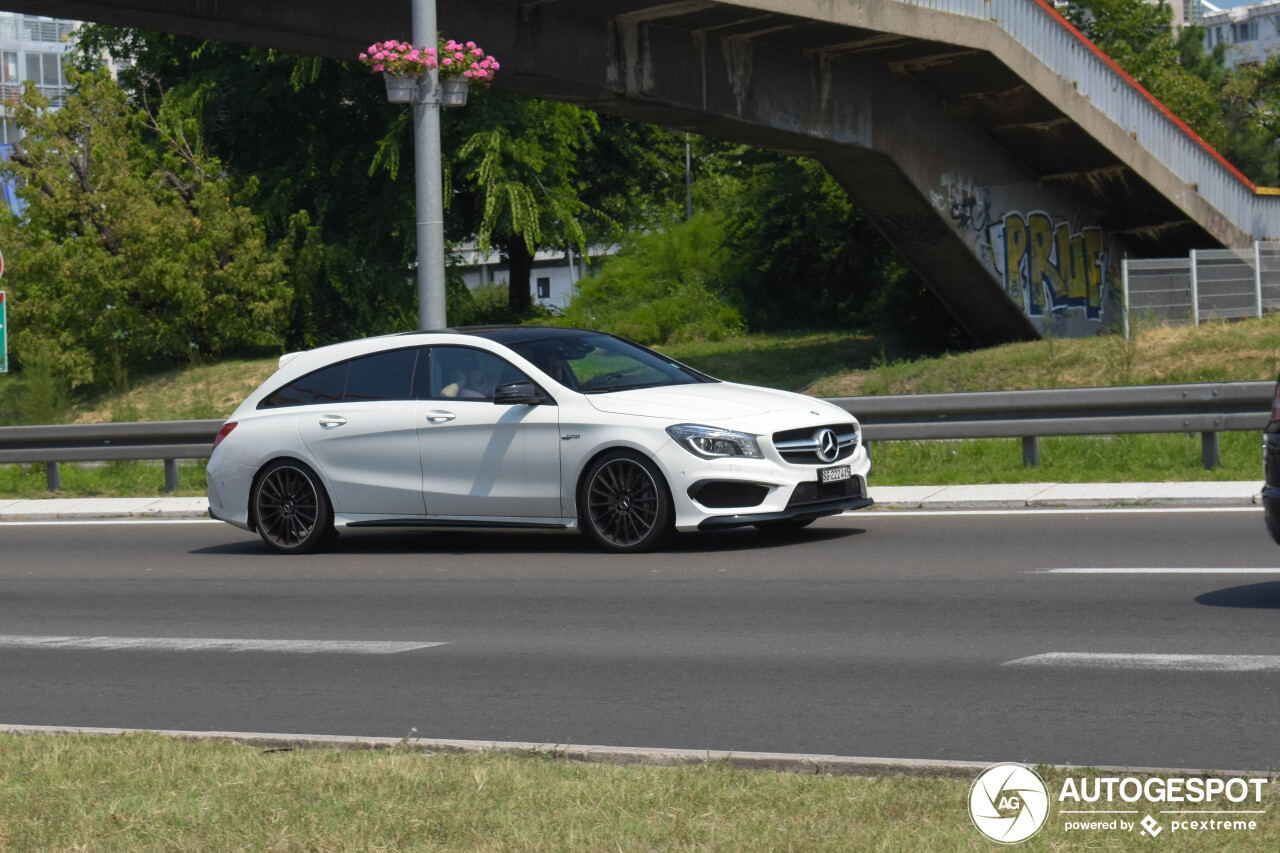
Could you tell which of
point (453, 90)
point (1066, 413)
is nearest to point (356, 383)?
point (453, 90)

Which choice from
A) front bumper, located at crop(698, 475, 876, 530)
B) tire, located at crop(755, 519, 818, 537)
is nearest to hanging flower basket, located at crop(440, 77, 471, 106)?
tire, located at crop(755, 519, 818, 537)

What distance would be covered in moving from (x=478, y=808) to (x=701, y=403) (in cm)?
627

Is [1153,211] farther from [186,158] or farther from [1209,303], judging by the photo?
[186,158]

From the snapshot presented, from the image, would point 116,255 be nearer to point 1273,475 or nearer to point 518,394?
point 518,394

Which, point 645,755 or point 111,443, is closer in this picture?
point 645,755

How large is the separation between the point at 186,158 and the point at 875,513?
2098 cm

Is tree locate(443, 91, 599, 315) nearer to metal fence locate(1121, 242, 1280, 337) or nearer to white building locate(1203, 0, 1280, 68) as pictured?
metal fence locate(1121, 242, 1280, 337)

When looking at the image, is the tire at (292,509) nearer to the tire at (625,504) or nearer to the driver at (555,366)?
the driver at (555,366)

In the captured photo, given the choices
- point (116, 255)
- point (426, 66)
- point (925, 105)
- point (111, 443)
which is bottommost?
point (111, 443)

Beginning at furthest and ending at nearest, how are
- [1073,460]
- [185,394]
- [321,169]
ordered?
[321,169], [185,394], [1073,460]

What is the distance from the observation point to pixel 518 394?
11.0 m

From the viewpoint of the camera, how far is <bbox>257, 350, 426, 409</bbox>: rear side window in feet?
39.1

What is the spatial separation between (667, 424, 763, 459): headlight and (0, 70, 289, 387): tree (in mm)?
19360

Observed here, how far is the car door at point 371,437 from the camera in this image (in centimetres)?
1165
